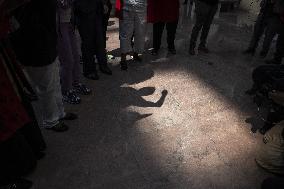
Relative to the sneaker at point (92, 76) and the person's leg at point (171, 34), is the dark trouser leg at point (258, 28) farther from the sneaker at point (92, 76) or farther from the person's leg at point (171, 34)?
the sneaker at point (92, 76)

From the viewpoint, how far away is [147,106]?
14.4 feet

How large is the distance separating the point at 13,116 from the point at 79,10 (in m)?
2.08

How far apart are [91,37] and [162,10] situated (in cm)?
152

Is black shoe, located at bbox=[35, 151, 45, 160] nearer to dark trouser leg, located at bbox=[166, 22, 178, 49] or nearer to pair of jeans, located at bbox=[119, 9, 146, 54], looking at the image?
pair of jeans, located at bbox=[119, 9, 146, 54]

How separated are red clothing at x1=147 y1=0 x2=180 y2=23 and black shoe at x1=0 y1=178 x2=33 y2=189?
358 cm

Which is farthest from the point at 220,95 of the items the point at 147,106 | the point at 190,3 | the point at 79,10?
the point at 190,3

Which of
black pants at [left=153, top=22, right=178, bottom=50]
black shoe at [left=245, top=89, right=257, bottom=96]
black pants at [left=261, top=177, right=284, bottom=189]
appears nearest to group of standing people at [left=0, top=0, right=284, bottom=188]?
black pants at [left=153, top=22, right=178, bottom=50]

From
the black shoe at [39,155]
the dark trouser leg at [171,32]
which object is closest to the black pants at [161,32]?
the dark trouser leg at [171,32]

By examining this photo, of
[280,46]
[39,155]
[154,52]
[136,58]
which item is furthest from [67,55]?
[280,46]

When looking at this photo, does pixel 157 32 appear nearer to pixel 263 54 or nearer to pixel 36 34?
pixel 263 54

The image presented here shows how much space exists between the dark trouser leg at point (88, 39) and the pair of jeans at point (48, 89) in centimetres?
119

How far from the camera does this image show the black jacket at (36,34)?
2951 mm

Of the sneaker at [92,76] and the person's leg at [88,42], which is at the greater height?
the person's leg at [88,42]

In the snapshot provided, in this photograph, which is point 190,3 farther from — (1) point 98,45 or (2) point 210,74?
(1) point 98,45
